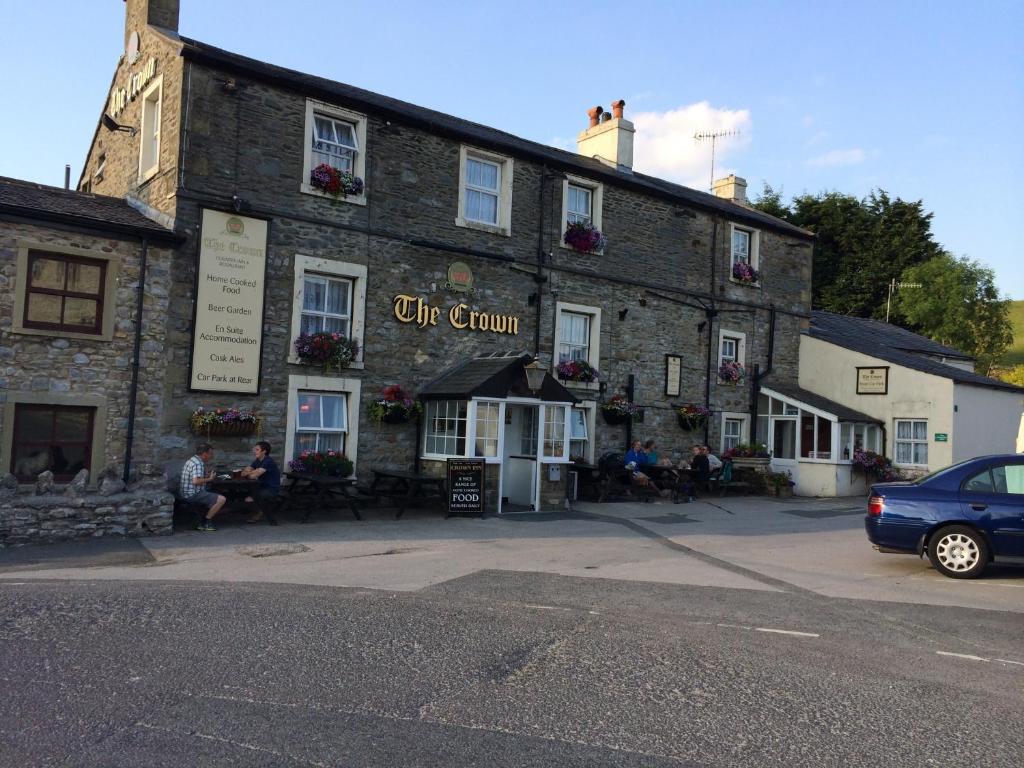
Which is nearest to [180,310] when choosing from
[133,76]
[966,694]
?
[133,76]

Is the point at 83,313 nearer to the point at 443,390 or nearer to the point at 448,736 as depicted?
the point at 443,390

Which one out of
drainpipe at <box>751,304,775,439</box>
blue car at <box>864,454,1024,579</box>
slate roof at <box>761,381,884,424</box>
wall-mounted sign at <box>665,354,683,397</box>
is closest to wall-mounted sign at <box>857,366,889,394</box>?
slate roof at <box>761,381,884,424</box>

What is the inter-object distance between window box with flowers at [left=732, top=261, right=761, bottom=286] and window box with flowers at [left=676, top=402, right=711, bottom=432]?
153 inches

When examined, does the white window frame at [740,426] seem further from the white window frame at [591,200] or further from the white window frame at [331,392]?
the white window frame at [331,392]

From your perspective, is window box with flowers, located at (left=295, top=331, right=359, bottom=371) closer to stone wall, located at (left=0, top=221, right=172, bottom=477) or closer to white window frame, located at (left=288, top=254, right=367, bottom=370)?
white window frame, located at (left=288, top=254, right=367, bottom=370)

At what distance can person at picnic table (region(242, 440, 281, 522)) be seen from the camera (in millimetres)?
13664

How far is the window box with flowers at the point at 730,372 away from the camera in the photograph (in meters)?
23.0

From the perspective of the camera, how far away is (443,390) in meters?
16.4

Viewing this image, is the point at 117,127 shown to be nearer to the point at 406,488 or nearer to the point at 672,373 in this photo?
the point at 406,488

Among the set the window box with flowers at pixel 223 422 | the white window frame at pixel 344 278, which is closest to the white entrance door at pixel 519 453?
the white window frame at pixel 344 278

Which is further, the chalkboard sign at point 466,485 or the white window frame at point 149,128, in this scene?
the white window frame at point 149,128

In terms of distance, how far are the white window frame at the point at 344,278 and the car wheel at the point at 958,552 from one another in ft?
33.0

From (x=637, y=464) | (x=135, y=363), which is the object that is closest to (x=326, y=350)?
(x=135, y=363)

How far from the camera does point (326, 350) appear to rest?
607 inches
